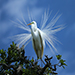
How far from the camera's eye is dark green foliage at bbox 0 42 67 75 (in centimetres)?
358

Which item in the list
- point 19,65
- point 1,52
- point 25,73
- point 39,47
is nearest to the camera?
point 25,73

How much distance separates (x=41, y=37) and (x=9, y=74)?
7.78 feet

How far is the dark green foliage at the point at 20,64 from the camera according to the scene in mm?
3576

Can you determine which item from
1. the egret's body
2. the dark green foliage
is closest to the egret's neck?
the egret's body

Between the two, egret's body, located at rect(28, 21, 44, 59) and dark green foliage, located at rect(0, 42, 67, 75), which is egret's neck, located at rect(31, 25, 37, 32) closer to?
egret's body, located at rect(28, 21, 44, 59)

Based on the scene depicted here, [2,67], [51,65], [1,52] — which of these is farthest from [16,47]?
[51,65]

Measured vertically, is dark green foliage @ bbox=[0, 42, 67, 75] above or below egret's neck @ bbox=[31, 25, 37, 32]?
below

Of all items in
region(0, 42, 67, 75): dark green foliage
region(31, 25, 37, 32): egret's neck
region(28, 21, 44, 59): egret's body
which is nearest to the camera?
region(0, 42, 67, 75): dark green foliage

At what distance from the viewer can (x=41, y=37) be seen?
5703 millimetres

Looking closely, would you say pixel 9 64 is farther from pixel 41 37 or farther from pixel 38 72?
pixel 41 37

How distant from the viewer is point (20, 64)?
3918mm

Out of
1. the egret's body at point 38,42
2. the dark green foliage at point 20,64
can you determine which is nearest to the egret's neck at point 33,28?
the egret's body at point 38,42

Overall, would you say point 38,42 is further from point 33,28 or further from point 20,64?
point 20,64

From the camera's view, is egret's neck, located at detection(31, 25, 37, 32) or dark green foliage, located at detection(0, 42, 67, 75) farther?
egret's neck, located at detection(31, 25, 37, 32)
